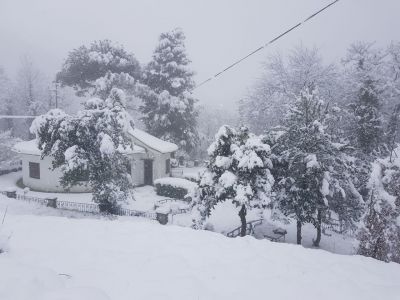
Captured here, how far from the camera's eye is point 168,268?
633 cm

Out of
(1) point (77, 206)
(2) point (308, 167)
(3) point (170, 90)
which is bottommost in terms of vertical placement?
(1) point (77, 206)

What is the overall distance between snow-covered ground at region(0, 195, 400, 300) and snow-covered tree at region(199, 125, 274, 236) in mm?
5168

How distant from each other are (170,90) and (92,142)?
22445 mm

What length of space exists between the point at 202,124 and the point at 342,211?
5454 centimetres

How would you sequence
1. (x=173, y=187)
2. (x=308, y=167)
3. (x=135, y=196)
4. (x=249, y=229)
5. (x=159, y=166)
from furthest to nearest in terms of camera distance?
1. (x=159, y=166)
2. (x=173, y=187)
3. (x=135, y=196)
4. (x=249, y=229)
5. (x=308, y=167)

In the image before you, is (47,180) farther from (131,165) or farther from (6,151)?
(6,151)

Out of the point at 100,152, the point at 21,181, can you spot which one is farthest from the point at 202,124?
the point at 100,152

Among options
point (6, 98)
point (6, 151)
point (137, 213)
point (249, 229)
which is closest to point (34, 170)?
point (6, 151)

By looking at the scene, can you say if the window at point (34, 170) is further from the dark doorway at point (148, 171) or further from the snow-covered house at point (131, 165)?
the dark doorway at point (148, 171)

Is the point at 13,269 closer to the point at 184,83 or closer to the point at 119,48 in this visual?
the point at 184,83

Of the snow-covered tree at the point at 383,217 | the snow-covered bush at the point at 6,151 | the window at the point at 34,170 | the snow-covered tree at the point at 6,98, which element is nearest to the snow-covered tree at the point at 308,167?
the snow-covered tree at the point at 383,217

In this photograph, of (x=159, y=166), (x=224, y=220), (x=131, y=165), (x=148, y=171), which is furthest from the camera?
(x=148, y=171)

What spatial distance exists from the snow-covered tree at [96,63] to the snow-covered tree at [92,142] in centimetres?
2265

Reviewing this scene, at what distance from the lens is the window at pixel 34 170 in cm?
2464
